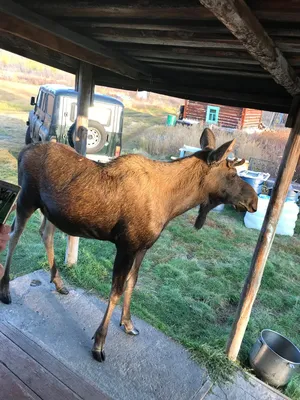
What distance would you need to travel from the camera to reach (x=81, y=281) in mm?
4242

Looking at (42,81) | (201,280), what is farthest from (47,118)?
(42,81)

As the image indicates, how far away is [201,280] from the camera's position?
5145mm

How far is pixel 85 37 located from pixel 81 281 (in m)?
3.00

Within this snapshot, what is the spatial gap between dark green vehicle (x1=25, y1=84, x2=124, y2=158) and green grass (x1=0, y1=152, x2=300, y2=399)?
3.12 meters

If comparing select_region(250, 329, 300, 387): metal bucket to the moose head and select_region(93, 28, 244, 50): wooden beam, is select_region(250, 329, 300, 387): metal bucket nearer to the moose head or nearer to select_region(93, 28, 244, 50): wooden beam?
the moose head

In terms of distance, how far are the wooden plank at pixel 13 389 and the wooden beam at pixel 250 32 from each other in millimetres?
2585

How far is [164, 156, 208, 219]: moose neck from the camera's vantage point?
2992 mm

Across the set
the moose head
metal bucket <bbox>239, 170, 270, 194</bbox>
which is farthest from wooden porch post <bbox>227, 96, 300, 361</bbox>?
metal bucket <bbox>239, 170, 270, 194</bbox>

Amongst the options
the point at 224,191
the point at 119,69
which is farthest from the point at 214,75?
the point at 224,191

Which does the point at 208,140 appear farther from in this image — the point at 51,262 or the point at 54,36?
the point at 51,262

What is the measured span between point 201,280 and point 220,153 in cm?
291

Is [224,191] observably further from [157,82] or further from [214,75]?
[157,82]

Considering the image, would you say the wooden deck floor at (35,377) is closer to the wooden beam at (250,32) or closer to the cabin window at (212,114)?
the wooden beam at (250,32)

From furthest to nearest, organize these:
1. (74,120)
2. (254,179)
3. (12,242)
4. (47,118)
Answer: (47,118) < (74,120) < (254,179) < (12,242)
